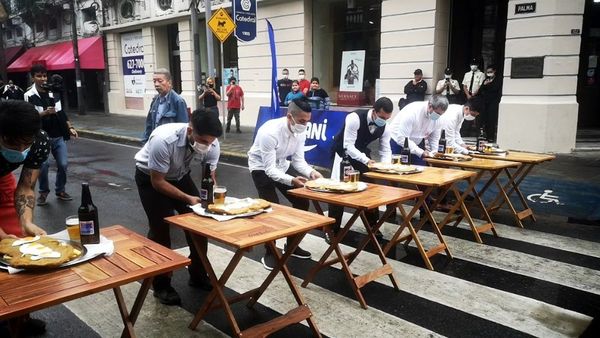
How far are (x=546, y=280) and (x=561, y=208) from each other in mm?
2789

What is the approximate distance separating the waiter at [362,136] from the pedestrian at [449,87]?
6.79 m

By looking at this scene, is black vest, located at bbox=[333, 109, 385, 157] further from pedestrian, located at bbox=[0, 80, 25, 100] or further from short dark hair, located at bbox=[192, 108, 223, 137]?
pedestrian, located at bbox=[0, 80, 25, 100]

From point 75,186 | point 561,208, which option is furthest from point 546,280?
point 75,186

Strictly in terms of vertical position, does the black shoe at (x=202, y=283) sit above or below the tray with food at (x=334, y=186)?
below

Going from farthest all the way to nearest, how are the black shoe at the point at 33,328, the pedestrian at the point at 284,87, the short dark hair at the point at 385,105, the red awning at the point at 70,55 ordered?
the red awning at the point at 70,55 < the pedestrian at the point at 284,87 < the short dark hair at the point at 385,105 < the black shoe at the point at 33,328

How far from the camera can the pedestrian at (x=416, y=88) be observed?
492 inches

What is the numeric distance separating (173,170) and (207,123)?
28.4 inches

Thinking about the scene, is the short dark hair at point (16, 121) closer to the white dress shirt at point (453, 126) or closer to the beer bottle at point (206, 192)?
the beer bottle at point (206, 192)

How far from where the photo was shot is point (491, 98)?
12.1 m

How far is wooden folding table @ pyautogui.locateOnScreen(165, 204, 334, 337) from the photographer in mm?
3047

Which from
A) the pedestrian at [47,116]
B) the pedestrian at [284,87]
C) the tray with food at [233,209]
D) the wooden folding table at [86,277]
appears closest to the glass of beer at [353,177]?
the tray with food at [233,209]

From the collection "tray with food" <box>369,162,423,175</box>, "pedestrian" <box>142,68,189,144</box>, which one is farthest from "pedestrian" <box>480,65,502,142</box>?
"pedestrian" <box>142,68,189,144</box>

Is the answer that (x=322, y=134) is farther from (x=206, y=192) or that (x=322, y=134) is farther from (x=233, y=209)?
(x=233, y=209)

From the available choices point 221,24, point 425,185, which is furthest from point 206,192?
point 221,24
